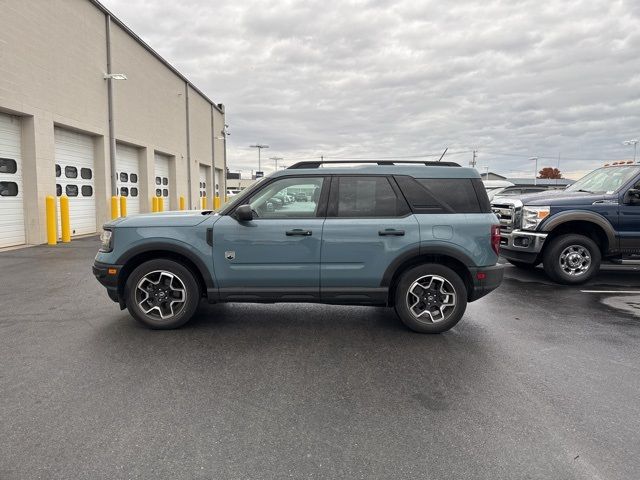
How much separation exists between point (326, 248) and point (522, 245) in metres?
4.74

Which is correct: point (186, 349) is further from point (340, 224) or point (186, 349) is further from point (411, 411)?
point (411, 411)

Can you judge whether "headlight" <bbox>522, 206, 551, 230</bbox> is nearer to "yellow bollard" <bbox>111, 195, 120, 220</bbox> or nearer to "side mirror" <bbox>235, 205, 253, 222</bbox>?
"side mirror" <bbox>235, 205, 253, 222</bbox>

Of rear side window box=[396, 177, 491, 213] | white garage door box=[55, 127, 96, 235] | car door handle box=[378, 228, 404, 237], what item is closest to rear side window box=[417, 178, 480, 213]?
rear side window box=[396, 177, 491, 213]

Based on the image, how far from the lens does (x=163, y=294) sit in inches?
188

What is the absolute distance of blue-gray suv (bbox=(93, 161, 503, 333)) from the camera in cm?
462

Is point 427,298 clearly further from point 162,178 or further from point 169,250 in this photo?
point 162,178

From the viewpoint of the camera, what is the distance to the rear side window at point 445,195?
470 cm

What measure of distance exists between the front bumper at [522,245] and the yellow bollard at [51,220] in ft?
37.8

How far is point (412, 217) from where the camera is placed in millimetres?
4660

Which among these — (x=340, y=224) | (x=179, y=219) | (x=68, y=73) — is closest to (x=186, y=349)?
(x=179, y=219)

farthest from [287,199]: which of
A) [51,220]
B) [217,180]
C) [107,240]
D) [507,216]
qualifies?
[217,180]

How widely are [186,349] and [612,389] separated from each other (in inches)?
146

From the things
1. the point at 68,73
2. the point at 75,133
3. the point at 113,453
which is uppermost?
the point at 68,73

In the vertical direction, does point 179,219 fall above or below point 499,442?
above
